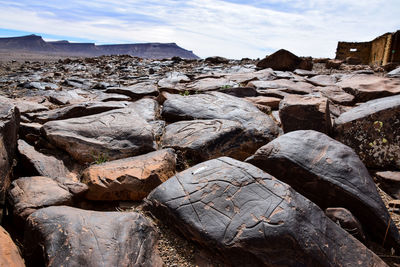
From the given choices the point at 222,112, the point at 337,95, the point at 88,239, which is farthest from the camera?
the point at 337,95

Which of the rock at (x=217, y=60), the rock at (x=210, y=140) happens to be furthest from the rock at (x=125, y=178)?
the rock at (x=217, y=60)

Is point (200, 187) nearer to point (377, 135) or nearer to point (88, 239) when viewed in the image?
point (88, 239)

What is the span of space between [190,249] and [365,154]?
2100 millimetres

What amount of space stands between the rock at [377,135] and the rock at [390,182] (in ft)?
0.53

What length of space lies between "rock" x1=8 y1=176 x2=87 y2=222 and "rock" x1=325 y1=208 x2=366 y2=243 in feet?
6.28

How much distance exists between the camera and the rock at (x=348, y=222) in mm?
2031

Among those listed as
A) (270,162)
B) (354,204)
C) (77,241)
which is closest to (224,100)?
(270,162)

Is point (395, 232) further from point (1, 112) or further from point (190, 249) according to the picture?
point (1, 112)

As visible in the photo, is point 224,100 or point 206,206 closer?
point 206,206

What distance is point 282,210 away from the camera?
1.80 m

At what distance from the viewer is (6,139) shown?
87.0 inches

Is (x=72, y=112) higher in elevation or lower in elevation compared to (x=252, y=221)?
higher

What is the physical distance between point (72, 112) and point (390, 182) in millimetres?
3517

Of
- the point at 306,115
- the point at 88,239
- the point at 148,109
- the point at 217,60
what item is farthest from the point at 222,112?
the point at 217,60
